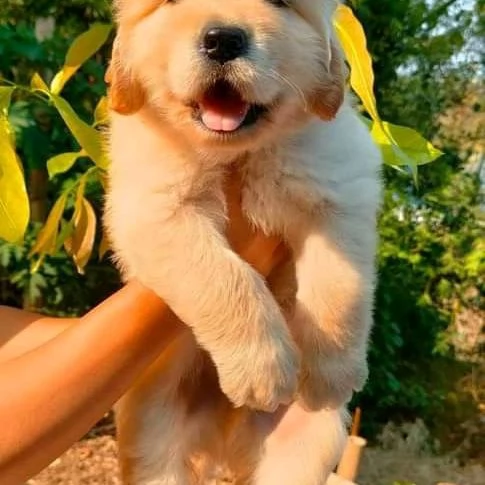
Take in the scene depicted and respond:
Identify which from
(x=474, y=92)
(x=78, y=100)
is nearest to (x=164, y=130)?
(x=78, y=100)

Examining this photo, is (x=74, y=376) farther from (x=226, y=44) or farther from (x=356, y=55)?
(x=356, y=55)

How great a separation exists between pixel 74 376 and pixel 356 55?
3.06 feet

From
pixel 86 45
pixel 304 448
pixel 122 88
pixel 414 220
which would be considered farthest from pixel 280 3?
pixel 414 220

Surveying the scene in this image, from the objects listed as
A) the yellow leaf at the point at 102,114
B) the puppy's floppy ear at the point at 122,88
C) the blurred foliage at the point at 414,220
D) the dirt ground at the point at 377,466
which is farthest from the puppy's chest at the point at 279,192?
the dirt ground at the point at 377,466

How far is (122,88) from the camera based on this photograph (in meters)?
1.86

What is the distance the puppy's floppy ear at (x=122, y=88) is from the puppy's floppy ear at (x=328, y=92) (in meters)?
0.37

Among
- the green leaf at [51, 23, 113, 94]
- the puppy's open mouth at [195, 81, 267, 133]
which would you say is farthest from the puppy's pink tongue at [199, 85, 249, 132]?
the green leaf at [51, 23, 113, 94]

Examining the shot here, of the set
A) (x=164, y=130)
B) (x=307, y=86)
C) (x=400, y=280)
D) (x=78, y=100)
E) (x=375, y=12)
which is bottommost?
(x=400, y=280)

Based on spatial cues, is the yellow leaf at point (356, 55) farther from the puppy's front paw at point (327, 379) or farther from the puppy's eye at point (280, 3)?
the puppy's front paw at point (327, 379)

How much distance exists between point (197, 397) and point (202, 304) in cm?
47

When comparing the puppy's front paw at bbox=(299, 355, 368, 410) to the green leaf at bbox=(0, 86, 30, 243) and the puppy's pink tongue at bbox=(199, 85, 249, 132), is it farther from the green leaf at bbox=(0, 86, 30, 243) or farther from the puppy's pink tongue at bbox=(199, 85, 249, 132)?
the green leaf at bbox=(0, 86, 30, 243)

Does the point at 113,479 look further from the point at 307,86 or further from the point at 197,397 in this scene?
the point at 307,86

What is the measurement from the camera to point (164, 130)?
6.32 ft

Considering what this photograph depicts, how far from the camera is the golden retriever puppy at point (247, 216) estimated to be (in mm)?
1731
